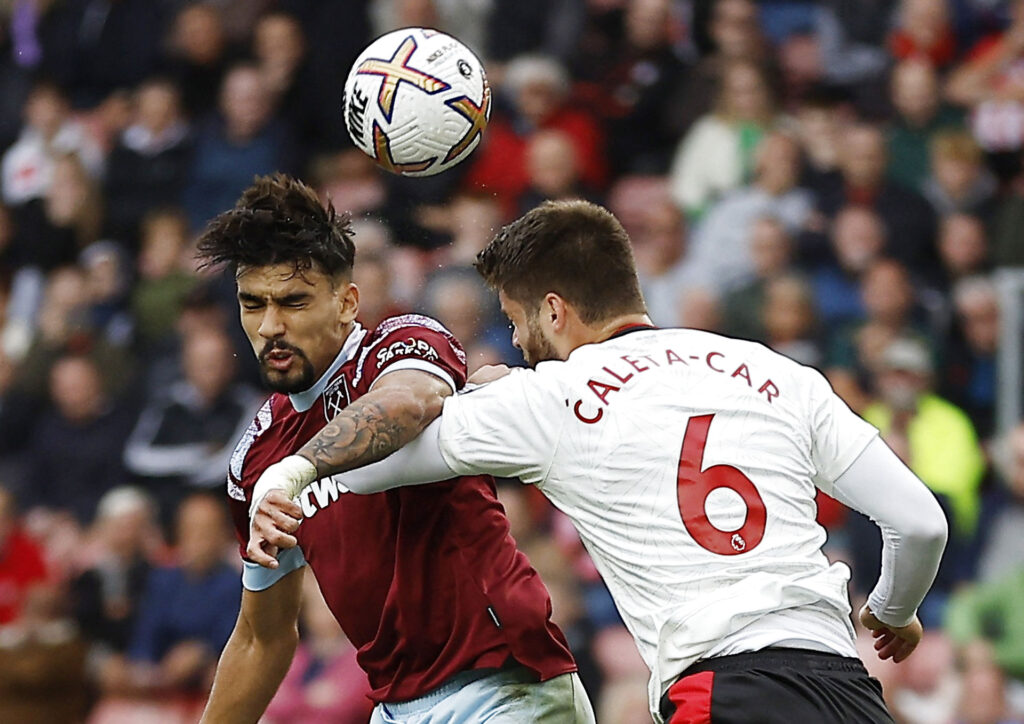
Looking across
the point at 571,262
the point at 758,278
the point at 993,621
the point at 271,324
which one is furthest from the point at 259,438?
the point at 758,278

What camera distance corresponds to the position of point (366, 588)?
15.6 ft

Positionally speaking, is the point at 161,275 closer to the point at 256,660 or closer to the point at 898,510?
the point at 256,660

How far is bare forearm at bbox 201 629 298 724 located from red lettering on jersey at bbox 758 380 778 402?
70.1 inches

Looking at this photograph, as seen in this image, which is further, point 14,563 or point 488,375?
point 14,563

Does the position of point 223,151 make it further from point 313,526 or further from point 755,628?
point 755,628

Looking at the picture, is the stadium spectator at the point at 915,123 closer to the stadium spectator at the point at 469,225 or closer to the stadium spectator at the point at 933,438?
the stadium spectator at the point at 933,438

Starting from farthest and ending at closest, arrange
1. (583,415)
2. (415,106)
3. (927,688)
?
(927,688)
(415,106)
(583,415)

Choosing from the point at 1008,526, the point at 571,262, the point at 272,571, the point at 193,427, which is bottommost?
the point at 193,427

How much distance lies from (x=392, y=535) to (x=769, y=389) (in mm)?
1179

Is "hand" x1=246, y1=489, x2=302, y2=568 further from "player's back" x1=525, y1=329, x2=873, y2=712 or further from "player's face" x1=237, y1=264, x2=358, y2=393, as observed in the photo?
"player's face" x1=237, y1=264, x2=358, y2=393

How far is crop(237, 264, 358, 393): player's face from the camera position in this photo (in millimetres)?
4672

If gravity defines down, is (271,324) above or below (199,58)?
above

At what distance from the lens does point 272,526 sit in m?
3.83

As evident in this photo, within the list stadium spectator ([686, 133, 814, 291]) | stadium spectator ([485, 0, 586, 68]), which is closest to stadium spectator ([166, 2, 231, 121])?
stadium spectator ([485, 0, 586, 68])
